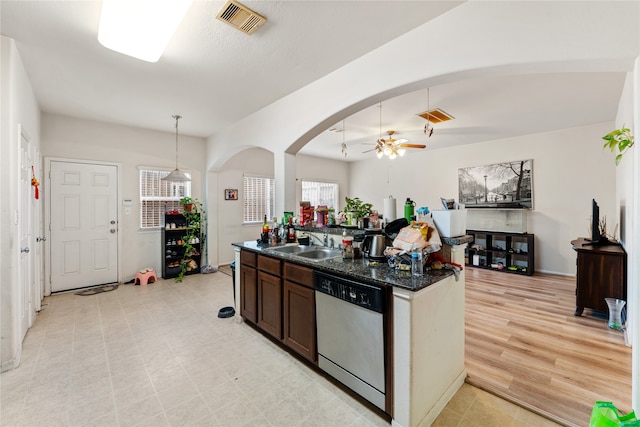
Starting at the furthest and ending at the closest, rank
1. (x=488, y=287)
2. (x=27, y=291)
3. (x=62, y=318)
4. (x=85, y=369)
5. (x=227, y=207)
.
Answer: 1. (x=227, y=207)
2. (x=488, y=287)
3. (x=62, y=318)
4. (x=27, y=291)
5. (x=85, y=369)

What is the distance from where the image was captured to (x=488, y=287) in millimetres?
4477

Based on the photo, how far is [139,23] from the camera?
1.97 meters

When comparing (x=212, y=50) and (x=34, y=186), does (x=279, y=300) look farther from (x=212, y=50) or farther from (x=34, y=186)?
(x=34, y=186)

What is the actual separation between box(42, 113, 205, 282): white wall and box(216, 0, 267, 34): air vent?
9.13ft

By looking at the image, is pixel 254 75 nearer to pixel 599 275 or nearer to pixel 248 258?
pixel 248 258

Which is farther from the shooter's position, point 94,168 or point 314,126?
point 94,168

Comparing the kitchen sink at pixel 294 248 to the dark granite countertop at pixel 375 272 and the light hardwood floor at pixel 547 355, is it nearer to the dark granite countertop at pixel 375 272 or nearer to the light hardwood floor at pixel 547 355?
the dark granite countertop at pixel 375 272

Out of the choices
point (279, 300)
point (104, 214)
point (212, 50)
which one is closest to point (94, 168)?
point (104, 214)

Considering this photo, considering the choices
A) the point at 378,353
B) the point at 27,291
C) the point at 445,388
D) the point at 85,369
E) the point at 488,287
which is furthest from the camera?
the point at 488,287

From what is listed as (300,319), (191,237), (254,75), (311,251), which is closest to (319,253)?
(311,251)

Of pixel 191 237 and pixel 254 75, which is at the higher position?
pixel 254 75

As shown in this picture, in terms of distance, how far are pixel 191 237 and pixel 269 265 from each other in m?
3.34

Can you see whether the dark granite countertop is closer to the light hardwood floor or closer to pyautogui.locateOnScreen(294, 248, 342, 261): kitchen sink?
pyautogui.locateOnScreen(294, 248, 342, 261): kitchen sink

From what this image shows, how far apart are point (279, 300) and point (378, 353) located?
1090 millimetres
